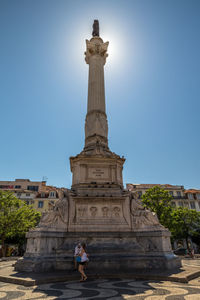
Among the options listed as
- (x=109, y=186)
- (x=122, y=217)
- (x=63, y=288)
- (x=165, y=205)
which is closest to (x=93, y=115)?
(x=109, y=186)

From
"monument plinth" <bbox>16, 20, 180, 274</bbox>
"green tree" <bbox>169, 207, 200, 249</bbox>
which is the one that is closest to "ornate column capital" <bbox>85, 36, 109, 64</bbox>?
"monument plinth" <bbox>16, 20, 180, 274</bbox>

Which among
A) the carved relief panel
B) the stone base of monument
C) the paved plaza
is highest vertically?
the carved relief panel

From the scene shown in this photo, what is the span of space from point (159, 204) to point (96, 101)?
2167cm

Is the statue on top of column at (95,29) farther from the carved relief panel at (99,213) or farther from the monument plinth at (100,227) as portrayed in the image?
the carved relief panel at (99,213)

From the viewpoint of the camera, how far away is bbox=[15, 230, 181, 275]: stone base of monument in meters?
10.3

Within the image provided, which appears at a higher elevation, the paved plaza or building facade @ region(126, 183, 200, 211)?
building facade @ region(126, 183, 200, 211)

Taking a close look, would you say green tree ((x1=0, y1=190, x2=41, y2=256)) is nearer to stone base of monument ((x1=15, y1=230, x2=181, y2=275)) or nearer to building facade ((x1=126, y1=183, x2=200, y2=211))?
stone base of monument ((x1=15, y1=230, x2=181, y2=275))

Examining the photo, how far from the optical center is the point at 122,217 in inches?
512

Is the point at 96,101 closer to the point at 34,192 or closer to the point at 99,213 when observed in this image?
the point at 99,213

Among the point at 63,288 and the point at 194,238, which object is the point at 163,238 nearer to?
the point at 63,288

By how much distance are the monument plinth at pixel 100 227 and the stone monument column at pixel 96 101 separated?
35cm

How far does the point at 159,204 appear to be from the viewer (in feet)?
109

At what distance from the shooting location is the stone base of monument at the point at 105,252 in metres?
10.3

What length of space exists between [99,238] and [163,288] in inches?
211
